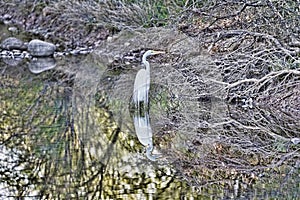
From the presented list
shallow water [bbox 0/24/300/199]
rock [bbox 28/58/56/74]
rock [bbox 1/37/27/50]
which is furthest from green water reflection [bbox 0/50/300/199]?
rock [bbox 1/37/27/50]

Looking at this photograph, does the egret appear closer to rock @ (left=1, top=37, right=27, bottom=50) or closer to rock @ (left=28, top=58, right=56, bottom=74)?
rock @ (left=28, top=58, right=56, bottom=74)

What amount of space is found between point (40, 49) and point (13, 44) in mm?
662

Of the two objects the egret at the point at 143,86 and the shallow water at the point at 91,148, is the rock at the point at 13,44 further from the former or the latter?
the egret at the point at 143,86

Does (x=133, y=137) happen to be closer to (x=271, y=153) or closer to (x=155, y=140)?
(x=155, y=140)

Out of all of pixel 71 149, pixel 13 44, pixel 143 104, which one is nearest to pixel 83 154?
pixel 71 149

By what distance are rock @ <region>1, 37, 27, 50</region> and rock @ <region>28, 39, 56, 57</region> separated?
0.32m

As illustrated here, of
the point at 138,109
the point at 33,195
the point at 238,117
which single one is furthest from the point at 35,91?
the point at 33,195

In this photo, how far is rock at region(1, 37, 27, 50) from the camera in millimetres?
8562

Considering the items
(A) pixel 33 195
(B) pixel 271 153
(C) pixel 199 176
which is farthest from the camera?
(B) pixel 271 153

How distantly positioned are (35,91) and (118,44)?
2.32 meters

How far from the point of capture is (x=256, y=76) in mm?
5258

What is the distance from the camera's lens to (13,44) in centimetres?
861

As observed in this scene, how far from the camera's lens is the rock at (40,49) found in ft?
26.9

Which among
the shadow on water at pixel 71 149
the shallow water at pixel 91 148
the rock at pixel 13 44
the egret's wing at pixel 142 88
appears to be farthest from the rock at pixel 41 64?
the egret's wing at pixel 142 88
